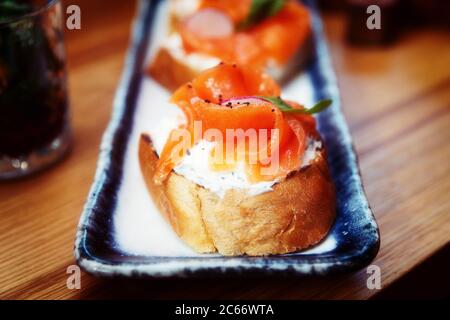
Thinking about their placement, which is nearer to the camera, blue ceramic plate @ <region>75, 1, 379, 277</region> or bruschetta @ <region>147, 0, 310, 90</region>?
blue ceramic plate @ <region>75, 1, 379, 277</region>

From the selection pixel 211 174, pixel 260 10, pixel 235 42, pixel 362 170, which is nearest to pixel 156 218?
pixel 211 174

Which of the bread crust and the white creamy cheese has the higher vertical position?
the white creamy cheese

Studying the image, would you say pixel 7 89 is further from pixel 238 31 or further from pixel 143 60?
pixel 238 31

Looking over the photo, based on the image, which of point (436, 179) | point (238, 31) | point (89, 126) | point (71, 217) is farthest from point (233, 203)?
point (238, 31)

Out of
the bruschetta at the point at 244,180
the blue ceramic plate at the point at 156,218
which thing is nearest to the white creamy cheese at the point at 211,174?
the bruschetta at the point at 244,180

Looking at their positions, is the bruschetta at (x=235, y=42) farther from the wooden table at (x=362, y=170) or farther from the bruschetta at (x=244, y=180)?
the bruschetta at (x=244, y=180)

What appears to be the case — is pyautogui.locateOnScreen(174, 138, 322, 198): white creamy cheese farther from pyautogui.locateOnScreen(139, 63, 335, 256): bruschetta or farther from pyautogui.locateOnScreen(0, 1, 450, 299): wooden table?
pyautogui.locateOnScreen(0, 1, 450, 299): wooden table

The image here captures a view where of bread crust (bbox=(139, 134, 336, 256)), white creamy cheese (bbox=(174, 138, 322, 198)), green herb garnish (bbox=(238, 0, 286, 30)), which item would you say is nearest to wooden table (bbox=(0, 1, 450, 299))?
bread crust (bbox=(139, 134, 336, 256))
